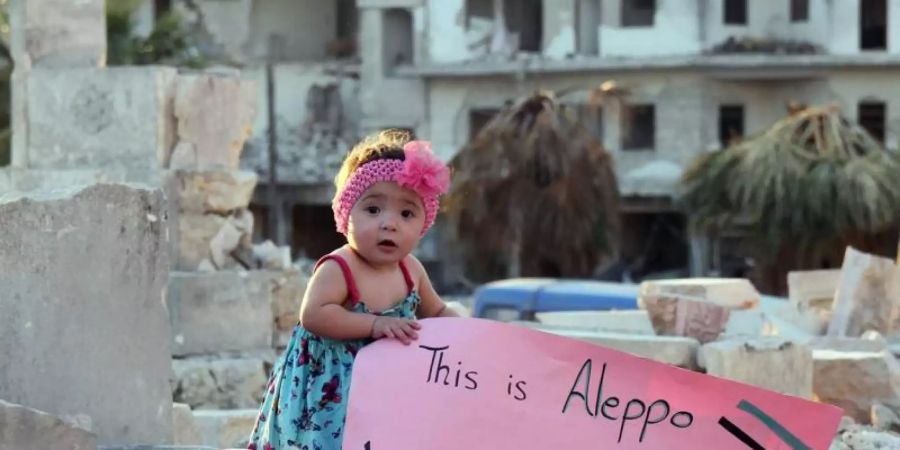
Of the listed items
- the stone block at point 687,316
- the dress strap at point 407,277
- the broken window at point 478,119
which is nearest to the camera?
the dress strap at point 407,277

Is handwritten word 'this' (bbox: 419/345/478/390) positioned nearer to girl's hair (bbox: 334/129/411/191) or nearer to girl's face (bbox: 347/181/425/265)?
girl's face (bbox: 347/181/425/265)

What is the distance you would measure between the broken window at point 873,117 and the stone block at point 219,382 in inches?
1123

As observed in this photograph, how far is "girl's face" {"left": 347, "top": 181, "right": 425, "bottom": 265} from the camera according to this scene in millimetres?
5191

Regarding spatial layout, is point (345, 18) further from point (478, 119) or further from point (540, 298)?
point (540, 298)

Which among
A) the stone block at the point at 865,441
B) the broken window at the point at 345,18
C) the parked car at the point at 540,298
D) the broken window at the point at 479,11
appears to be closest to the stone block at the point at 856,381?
the stone block at the point at 865,441

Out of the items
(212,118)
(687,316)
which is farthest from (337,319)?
(212,118)

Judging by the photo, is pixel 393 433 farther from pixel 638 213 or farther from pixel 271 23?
Result: pixel 271 23

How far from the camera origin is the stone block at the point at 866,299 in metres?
13.5

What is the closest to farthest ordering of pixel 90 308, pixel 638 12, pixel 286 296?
pixel 90 308, pixel 286 296, pixel 638 12

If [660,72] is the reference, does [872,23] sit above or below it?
above

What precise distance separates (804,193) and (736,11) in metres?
7.78

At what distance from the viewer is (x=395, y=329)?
5137mm

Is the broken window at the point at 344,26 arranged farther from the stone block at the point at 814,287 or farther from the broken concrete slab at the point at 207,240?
the broken concrete slab at the point at 207,240

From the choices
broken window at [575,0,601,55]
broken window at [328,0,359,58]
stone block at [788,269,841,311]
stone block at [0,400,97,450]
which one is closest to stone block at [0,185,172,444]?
stone block at [0,400,97,450]
